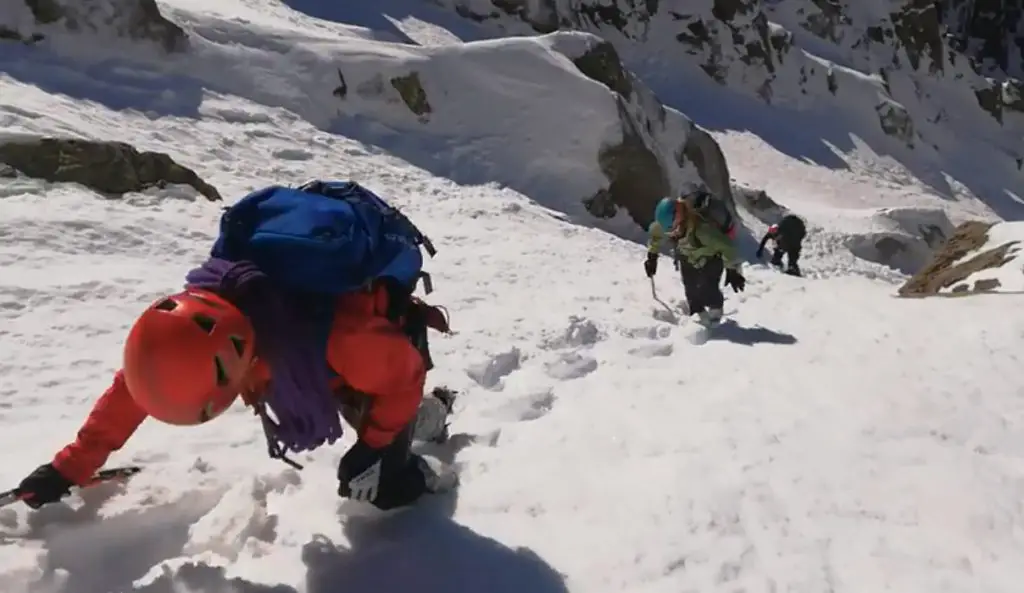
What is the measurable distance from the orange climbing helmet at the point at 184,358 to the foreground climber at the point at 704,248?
17.0 feet

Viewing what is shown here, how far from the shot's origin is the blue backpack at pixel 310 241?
2389 millimetres

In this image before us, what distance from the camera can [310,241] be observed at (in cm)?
239

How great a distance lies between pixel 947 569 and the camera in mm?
2703

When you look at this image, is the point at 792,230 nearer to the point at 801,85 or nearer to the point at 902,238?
the point at 902,238

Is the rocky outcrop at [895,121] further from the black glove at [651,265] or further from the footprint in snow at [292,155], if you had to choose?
the black glove at [651,265]

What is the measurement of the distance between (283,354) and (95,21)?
37.3 ft

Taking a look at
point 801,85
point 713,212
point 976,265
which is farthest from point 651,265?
point 801,85

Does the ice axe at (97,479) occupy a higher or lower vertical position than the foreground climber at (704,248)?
higher

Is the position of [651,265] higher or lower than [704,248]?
lower

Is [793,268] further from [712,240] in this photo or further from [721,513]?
[721,513]

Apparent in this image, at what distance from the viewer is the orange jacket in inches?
95.8

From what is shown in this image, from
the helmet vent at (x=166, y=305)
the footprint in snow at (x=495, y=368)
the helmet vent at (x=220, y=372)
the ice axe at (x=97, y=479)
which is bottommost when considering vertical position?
the footprint in snow at (x=495, y=368)

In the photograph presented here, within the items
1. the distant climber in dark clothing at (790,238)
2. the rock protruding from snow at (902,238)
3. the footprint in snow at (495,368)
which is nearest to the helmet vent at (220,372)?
the footprint in snow at (495,368)

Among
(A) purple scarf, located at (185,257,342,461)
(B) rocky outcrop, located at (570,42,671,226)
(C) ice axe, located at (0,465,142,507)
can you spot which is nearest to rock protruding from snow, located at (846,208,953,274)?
(B) rocky outcrop, located at (570,42,671,226)
